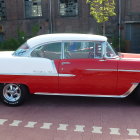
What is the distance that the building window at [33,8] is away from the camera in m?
19.5

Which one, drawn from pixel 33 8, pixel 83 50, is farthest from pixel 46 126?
pixel 33 8

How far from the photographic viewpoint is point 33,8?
19688 millimetres

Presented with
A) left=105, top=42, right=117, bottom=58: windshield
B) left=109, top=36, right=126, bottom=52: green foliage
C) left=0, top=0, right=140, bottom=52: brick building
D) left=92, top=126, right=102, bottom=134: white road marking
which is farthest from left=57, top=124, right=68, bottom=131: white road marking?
left=0, top=0, right=140, bottom=52: brick building

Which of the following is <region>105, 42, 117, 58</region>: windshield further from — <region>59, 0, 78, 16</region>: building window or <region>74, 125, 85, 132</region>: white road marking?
<region>59, 0, 78, 16</region>: building window

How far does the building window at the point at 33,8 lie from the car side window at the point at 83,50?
572 inches

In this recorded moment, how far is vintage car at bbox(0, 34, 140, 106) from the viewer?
18.0 ft

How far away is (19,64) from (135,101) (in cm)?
291

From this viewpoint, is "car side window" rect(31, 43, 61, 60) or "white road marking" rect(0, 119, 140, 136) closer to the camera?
"white road marking" rect(0, 119, 140, 136)

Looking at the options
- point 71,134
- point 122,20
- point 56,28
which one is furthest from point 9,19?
point 71,134

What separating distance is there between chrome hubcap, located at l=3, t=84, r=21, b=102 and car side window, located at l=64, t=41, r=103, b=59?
1393 mm

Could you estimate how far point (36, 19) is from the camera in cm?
1936

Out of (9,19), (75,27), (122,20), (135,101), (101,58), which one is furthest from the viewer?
(9,19)

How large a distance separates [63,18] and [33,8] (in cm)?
276

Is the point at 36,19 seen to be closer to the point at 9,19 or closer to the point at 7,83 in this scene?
the point at 9,19
